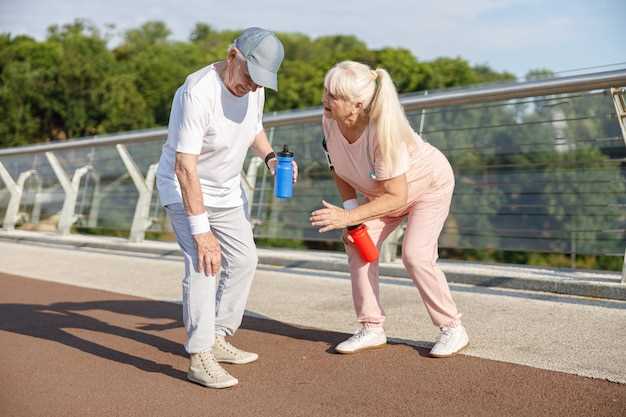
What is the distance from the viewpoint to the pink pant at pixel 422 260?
455cm

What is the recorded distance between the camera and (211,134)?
4285mm

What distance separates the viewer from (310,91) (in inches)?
1896

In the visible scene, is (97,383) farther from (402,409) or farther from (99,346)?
(402,409)

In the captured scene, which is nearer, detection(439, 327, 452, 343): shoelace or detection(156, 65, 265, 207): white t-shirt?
detection(156, 65, 265, 207): white t-shirt

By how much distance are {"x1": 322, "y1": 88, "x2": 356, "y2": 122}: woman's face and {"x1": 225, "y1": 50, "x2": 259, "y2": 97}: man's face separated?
1.22 ft

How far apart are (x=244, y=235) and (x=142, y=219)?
19.5ft

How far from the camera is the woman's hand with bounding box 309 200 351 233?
4203 millimetres

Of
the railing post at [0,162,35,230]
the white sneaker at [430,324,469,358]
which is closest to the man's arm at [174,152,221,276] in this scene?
the white sneaker at [430,324,469,358]

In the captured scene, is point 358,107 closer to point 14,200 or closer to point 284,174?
point 284,174

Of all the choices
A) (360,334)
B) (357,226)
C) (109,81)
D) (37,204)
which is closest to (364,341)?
(360,334)

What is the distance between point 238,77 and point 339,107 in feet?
1.76

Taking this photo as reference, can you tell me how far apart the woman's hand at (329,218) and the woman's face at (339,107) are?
0.46 m

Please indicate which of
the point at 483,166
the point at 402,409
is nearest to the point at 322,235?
the point at 483,166

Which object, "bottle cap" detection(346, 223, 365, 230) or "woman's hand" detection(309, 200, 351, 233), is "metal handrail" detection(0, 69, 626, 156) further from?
"woman's hand" detection(309, 200, 351, 233)
